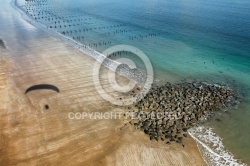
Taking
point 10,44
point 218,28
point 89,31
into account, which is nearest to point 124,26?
point 89,31

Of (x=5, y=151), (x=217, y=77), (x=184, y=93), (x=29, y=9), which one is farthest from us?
(x=29, y=9)

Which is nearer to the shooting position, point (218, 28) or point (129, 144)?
point (129, 144)

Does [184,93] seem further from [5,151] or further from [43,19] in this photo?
[43,19]

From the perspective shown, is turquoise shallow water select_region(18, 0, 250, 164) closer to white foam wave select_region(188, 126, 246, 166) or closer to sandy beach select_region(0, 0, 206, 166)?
white foam wave select_region(188, 126, 246, 166)

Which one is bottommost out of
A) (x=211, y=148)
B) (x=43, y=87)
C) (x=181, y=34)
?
(x=211, y=148)

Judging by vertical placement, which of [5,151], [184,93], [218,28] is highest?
[218,28]

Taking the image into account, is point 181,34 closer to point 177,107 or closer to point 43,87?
point 177,107

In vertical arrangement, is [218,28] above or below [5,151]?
above

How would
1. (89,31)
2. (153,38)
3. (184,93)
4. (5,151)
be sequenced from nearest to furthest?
(5,151) → (184,93) → (153,38) → (89,31)

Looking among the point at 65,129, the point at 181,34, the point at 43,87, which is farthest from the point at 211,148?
the point at 181,34
